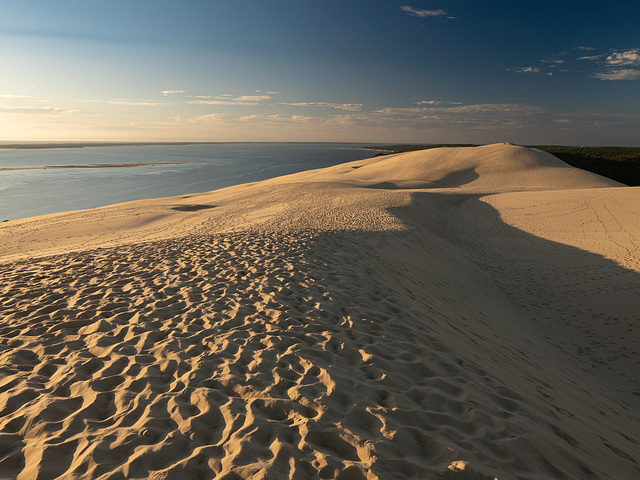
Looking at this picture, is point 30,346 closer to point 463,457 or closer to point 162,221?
point 463,457

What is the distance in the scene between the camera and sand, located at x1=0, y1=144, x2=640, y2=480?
296 centimetres

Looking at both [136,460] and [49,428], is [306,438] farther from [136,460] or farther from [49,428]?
[49,428]

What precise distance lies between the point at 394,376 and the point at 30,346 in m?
4.73

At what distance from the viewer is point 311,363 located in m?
4.34

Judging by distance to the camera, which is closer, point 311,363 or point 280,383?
point 280,383

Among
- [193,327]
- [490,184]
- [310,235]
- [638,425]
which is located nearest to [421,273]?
[310,235]

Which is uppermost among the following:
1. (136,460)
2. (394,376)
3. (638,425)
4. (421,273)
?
(136,460)

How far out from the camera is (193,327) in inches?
208

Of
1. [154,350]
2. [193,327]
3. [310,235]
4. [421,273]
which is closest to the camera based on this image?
[154,350]

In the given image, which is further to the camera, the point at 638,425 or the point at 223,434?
the point at 638,425

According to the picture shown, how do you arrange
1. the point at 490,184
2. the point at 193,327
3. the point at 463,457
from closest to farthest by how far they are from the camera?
the point at 463,457 < the point at 193,327 < the point at 490,184

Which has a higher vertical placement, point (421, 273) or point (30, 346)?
point (30, 346)

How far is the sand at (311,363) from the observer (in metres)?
2.96

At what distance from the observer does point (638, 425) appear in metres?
5.44
